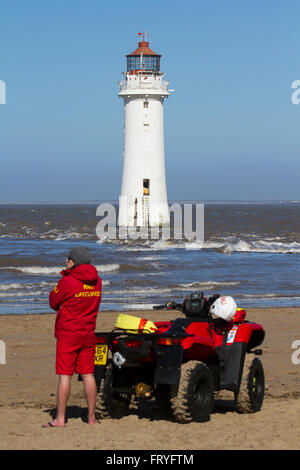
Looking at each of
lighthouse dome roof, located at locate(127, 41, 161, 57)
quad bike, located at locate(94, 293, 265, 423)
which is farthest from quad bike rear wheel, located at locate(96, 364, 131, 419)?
lighthouse dome roof, located at locate(127, 41, 161, 57)

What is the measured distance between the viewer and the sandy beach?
6059mm

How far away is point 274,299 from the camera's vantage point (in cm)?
1848

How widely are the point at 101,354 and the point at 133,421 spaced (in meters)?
0.68

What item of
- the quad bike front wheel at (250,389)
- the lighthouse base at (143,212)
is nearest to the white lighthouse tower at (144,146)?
the lighthouse base at (143,212)

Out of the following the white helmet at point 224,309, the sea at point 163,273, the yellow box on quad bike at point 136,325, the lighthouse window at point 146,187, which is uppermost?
the lighthouse window at point 146,187

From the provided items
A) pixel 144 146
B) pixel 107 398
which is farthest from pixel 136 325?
pixel 144 146

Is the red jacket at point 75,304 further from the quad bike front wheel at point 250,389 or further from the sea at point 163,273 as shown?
the sea at point 163,273

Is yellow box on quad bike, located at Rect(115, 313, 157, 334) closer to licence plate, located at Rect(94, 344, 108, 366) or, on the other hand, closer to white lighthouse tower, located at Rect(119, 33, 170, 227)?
licence plate, located at Rect(94, 344, 108, 366)

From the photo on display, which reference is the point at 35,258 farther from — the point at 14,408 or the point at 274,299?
the point at 14,408

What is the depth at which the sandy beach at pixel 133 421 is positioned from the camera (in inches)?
239

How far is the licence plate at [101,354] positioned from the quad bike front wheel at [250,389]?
140 centimetres

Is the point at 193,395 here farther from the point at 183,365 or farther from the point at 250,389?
the point at 250,389

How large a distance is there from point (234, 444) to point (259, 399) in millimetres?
1592

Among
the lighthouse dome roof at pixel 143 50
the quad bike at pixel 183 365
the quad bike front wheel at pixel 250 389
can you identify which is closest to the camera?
the quad bike at pixel 183 365
